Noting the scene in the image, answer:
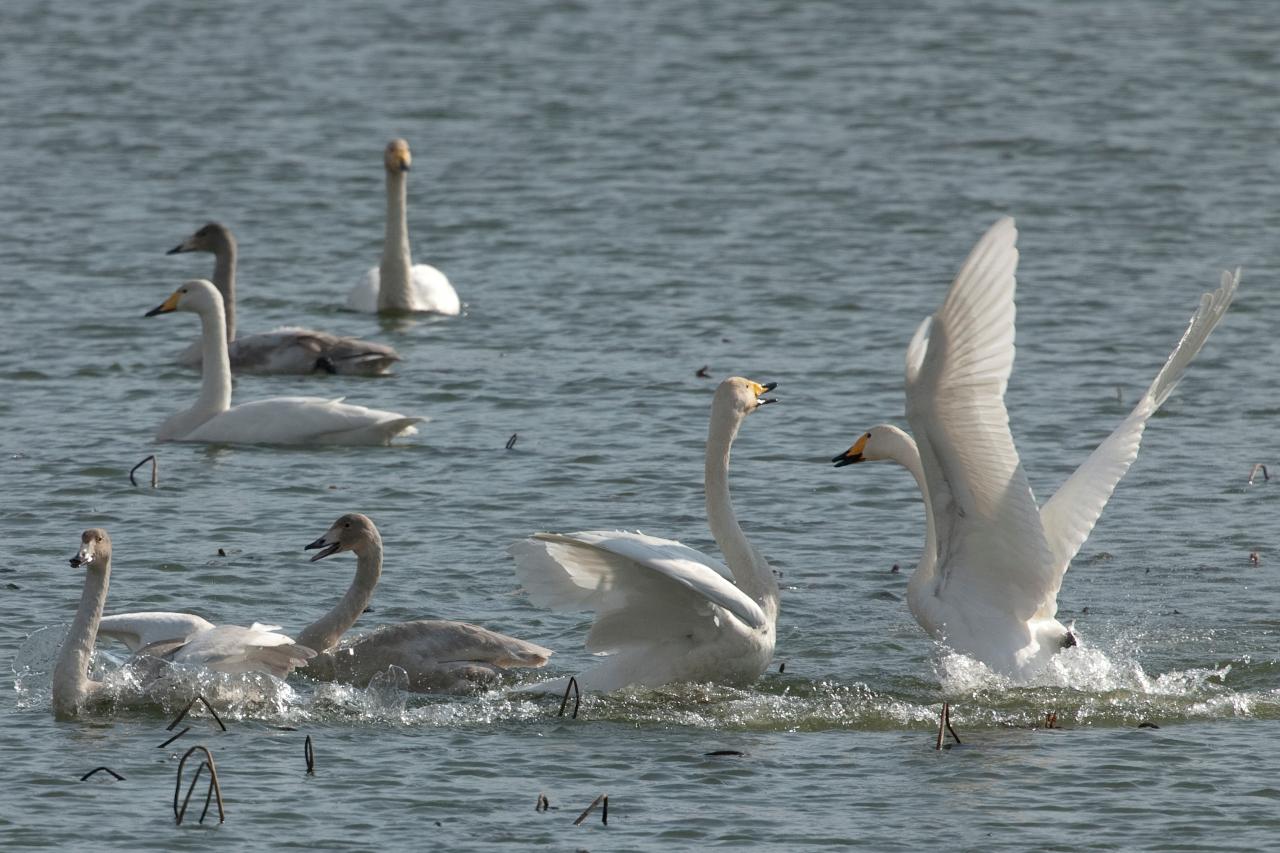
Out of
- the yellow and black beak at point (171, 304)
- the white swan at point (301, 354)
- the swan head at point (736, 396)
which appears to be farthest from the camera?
the white swan at point (301, 354)

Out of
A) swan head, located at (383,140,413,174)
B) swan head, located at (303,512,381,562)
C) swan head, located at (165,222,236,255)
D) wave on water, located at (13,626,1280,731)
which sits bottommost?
wave on water, located at (13,626,1280,731)

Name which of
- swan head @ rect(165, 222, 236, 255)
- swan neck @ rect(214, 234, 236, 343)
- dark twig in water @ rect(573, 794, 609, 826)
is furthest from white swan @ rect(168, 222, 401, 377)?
dark twig in water @ rect(573, 794, 609, 826)

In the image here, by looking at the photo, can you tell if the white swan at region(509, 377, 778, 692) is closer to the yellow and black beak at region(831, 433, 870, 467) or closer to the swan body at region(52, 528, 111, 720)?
the yellow and black beak at region(831, 433, 870, 467)

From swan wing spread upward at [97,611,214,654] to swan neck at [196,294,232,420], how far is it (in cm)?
440

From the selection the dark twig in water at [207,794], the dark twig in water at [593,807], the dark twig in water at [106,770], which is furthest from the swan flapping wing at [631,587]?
the dark twig in water at [106,770]

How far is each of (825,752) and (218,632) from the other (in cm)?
241

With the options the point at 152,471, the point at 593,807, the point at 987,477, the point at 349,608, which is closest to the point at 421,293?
Answer: the point at 152,471

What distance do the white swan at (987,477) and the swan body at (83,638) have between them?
3.17 meters

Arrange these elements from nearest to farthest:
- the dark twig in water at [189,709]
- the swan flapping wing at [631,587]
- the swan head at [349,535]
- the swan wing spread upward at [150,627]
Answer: the dark twig in water at [189,709], the swan flapping wing at [631,587], the swan wing spread upward at [150,627], the swan head at [349,535]

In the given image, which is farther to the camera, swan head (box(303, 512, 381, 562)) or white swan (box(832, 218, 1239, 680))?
swan head (box(303, 512, 381, 562))

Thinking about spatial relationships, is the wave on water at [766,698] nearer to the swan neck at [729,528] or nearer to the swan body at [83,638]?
the swan body at [83,638]

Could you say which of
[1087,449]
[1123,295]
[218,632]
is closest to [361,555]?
[218,632]

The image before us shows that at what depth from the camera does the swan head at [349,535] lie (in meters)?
9.69

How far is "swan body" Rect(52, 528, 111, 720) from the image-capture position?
343 inches
